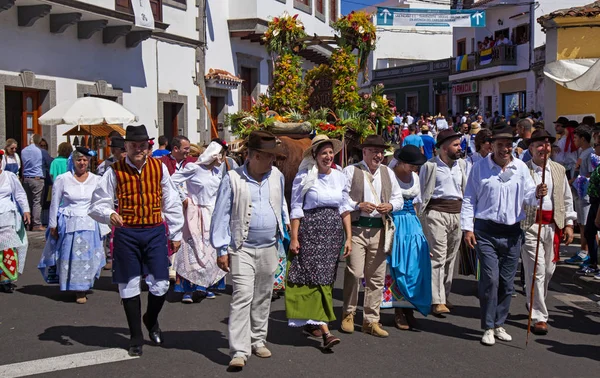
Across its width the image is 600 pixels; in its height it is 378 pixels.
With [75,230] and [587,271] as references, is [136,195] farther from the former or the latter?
[587,271]

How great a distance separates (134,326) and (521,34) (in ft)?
118

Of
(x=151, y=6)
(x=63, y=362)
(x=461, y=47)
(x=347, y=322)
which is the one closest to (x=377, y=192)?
(x=347, y=322)

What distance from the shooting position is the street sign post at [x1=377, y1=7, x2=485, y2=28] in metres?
33.8

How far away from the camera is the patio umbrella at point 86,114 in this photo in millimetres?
13492

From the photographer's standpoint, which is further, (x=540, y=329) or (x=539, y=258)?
(x=539, y=258)

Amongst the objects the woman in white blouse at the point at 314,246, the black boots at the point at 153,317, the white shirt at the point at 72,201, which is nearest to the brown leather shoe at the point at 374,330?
the woman in white blouse at the point at 314,246

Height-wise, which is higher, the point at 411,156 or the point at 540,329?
the point at 411,156

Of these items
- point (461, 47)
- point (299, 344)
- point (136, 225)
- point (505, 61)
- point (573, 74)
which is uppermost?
point (461, 47)

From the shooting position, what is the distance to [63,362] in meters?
6.12

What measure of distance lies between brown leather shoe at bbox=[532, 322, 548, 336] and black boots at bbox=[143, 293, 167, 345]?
341 centimetres

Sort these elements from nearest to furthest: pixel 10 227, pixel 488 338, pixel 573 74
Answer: pixel 488 338 < pixel 10 227 < pixel 573 74

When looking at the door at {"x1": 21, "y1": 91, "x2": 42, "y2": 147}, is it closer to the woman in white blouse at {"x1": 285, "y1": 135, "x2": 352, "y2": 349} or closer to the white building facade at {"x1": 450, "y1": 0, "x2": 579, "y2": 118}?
the woman in white blouse at {"x1": 285, "y1": 135, "x2": 352, "y2": 349}

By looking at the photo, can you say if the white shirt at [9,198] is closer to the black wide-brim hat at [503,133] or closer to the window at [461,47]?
the black wide-brim hat at [503,133]

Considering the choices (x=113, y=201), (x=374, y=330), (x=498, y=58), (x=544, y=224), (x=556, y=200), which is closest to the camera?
(x=113, y=201)
